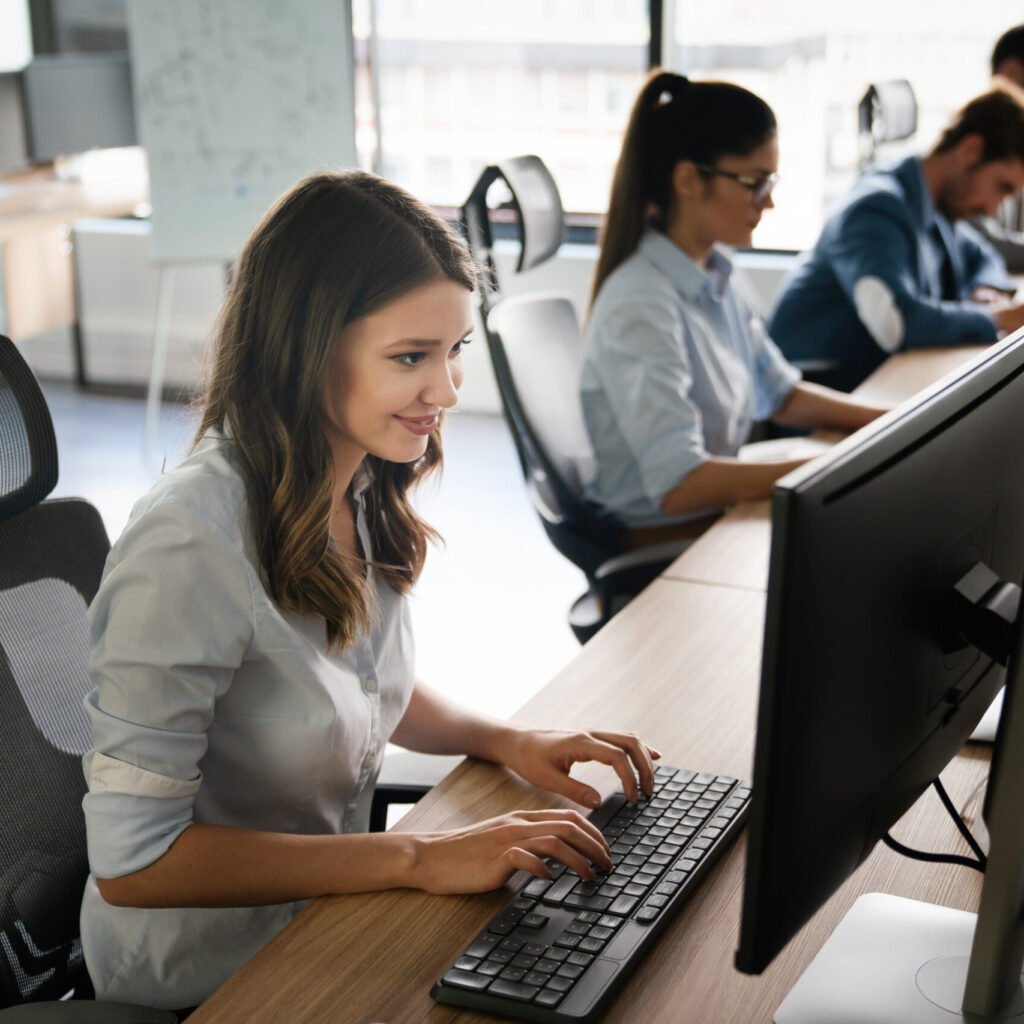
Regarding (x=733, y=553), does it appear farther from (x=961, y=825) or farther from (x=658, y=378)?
(x=961, y=825)

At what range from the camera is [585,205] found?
4902 mm

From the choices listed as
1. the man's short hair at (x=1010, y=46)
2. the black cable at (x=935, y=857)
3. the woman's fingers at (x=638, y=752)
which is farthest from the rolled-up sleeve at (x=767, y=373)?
the man's short hair at (x=1010, y=46)

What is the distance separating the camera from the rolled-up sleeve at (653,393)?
6.70 ft

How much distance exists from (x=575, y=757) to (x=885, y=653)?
475 mm

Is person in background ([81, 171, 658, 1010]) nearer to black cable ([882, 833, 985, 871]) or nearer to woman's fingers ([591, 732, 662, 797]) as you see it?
woman's fingers ([591, 732, 662, 797])

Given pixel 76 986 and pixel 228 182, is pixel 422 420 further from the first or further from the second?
pixel 228 182

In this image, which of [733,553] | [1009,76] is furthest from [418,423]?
[1009,76]

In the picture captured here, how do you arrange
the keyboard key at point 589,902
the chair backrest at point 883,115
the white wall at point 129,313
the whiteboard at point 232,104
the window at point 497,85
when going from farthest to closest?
the white wall at point 129,313 → the window at point 497,85 → the whiteboard at point 232,104 → the chair backrest at point 883,115 → the keyboard key at point 589,902

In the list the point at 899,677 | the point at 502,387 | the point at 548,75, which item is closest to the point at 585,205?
the point at 548,75

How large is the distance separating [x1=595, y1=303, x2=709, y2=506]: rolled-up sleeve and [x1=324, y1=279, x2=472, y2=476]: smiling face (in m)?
0.92

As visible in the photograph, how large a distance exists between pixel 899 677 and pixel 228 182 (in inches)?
136

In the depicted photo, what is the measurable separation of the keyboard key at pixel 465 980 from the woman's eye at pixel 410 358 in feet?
1.61

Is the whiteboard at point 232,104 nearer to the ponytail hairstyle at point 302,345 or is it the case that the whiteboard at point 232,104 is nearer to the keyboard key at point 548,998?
the ponytail hairstyle at point 302,345

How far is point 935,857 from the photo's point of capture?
1.04 meters
